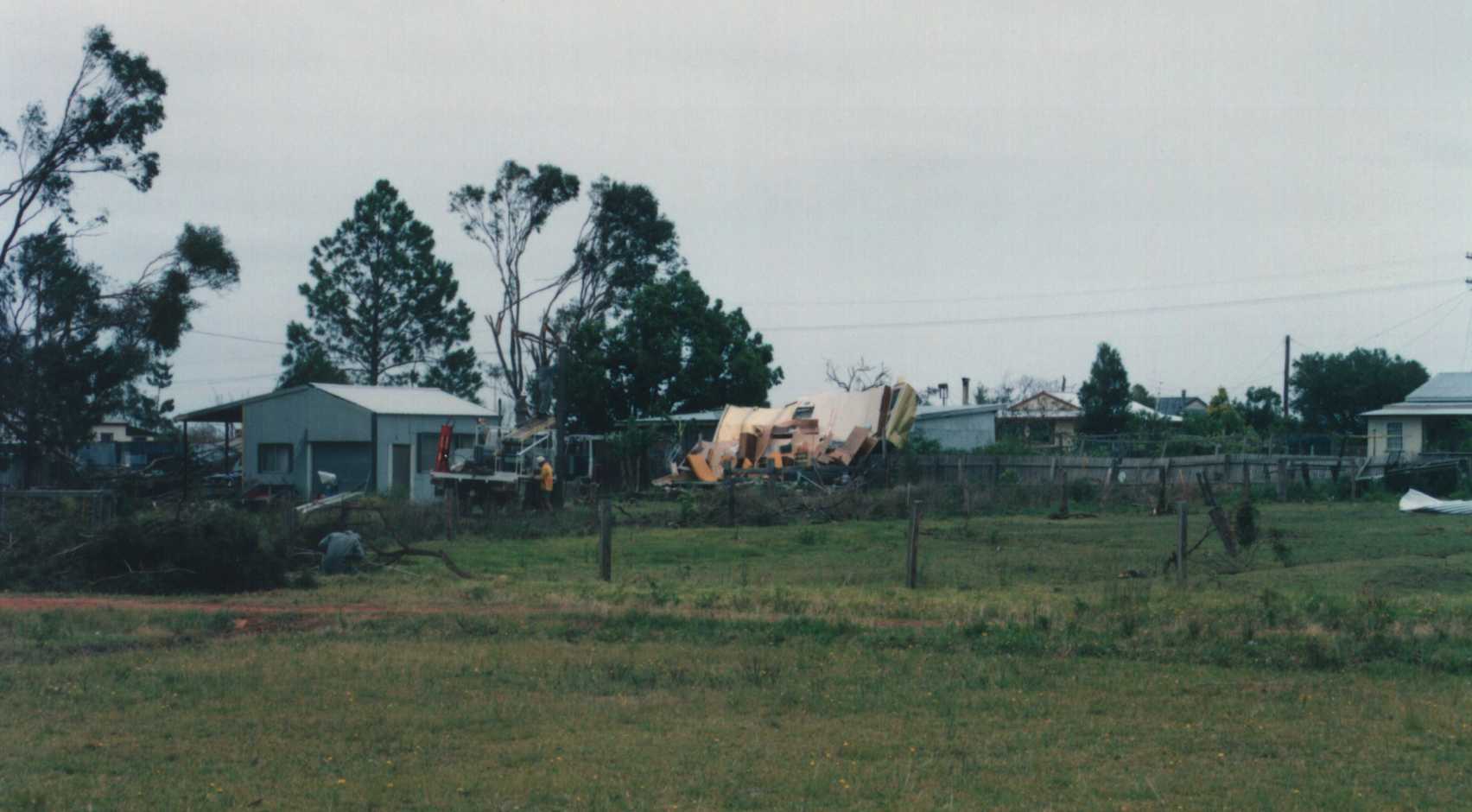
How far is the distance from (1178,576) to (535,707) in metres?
11.0

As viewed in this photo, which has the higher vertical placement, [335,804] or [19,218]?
[19,218]

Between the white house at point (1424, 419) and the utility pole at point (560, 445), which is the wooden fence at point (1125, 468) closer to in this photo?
the white house at point (1424, 419)

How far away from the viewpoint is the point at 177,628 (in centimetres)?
1515

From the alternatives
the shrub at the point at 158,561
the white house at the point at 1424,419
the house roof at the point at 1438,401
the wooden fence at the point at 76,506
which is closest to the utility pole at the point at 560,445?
the wooden fence at the point at 76,506

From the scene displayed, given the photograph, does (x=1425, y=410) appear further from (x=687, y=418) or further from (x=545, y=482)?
(x=545, y=482)

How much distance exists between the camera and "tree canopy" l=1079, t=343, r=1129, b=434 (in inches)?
2744

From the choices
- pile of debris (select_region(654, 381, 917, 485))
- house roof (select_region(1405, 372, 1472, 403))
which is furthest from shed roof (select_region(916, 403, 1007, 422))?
house roof (select_region(1405, 372, 1472, 403))

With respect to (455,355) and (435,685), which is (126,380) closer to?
(455,355)

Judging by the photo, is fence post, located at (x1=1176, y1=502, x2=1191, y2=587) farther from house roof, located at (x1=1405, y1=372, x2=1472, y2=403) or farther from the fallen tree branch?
house roof, located at (x1=1405, y1=372, x2=1472, y2=403)

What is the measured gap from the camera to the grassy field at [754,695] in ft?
27.5

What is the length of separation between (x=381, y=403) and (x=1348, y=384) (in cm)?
4981

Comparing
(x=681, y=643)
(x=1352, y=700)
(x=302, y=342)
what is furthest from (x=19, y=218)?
(x=1352, y=700)

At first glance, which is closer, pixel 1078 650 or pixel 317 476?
pixel 1078 650

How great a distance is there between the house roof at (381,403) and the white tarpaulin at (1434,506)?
2889cm
